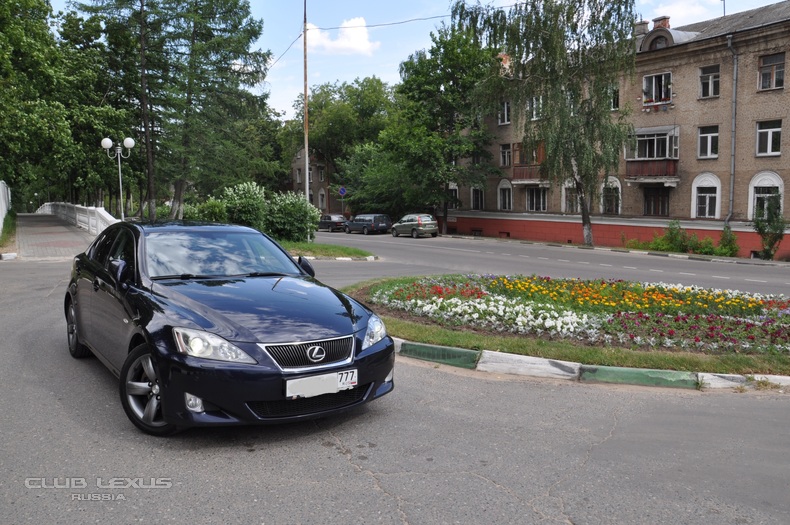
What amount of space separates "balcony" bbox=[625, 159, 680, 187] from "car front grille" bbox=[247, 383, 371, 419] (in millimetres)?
32097

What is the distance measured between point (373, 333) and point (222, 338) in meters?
1.23

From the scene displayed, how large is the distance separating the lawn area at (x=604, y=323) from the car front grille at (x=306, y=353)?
2806mm

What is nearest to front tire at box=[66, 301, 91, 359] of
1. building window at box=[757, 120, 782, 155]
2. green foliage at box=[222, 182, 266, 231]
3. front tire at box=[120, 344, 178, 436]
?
front tire at box=[120, 344, 178, 436]

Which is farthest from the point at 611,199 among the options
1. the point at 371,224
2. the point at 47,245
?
the point at 47,245

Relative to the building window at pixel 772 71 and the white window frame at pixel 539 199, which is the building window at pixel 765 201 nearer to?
the building window at pixel 772 71

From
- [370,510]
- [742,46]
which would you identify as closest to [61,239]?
[370,510]

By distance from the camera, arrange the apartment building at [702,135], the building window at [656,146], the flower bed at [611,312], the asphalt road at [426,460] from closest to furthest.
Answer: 1. the asphalt road at [426,460]
2. the flower bed at [611,312]
3. the apartment building at [702,135]
4. the building window at [656,146]

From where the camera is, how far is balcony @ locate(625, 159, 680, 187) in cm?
3281

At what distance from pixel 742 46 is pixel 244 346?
32.9 meters

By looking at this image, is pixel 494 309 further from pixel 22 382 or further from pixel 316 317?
pixel 22 382

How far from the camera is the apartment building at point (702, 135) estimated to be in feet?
95.7

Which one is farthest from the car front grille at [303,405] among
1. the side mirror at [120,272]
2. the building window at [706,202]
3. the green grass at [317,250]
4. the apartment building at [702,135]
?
the building window at [706,202]

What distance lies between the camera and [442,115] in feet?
143

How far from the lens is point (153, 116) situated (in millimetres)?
41469
